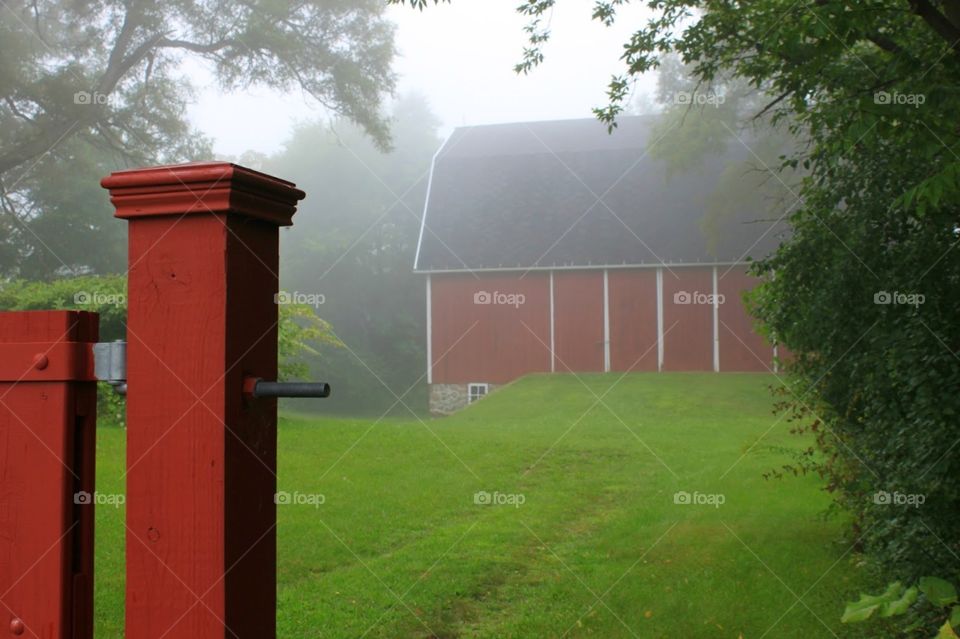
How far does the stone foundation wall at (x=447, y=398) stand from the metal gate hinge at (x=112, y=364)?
82.5 ft

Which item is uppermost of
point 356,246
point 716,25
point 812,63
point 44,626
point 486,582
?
point 356,246

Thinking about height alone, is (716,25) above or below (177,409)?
above

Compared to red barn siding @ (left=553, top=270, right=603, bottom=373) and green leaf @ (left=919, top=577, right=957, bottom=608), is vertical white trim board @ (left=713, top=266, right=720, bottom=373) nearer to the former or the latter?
red barn siding @ (left=553, top=270, right=603, bottom=373)

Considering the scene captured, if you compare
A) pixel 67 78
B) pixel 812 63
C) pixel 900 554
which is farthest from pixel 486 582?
pixel 67 78

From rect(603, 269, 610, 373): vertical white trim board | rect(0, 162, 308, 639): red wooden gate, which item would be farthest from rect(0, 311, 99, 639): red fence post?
rect(603, 269, 610, 373): vertical white trim board

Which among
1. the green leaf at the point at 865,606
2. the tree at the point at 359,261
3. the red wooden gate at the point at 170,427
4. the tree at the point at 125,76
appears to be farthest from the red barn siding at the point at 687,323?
the red wooden gate at the point at 170,427

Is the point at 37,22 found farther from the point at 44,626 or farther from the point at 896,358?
the point at 44,626

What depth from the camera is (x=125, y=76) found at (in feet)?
73.0

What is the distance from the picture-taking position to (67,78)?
2047cm

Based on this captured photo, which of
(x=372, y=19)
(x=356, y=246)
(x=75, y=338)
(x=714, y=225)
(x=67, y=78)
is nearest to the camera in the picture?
(x=75, y=338)

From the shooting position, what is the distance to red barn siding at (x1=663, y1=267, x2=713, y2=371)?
25.4m

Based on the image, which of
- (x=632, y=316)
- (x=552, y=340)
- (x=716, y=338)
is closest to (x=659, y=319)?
(x=632, y=316)

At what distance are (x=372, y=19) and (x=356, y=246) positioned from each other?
1768cm

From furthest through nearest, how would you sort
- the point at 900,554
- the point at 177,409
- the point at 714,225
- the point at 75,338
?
the point at 714,225
the point at 900,554
the point at 75,338
the point at 177,409
